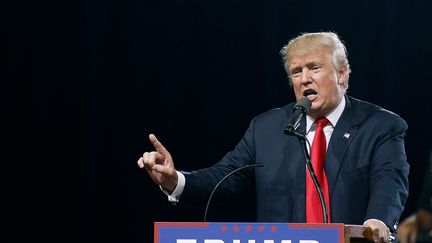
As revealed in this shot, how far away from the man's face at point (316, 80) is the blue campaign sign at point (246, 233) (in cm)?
99

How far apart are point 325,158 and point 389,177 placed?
29cm

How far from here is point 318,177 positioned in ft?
10.6

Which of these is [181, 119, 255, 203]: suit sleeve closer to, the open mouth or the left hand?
the open mouth

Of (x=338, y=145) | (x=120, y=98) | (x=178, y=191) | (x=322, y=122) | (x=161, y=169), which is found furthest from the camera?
(x=120, y=98)

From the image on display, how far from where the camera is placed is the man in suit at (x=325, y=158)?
3090mm

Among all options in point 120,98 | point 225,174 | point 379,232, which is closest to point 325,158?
point 225,174

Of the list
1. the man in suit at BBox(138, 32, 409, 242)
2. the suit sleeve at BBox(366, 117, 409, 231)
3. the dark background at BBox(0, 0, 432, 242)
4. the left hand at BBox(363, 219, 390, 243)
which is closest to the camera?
the left hand at BBox(363, 219, 390, 243)

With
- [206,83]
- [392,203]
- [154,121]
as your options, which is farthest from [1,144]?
[392,203]

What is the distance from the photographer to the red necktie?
3160 millimetres

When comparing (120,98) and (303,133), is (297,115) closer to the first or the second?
(303,133)

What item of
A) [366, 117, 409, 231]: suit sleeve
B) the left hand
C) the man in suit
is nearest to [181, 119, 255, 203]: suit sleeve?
the man in suit

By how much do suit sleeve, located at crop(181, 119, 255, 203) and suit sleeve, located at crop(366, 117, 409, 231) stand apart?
1.70 ft

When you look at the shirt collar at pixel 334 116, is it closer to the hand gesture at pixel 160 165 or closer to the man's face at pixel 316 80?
the man's face at pixel 316 80

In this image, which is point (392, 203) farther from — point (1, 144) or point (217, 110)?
point (1, 144)
